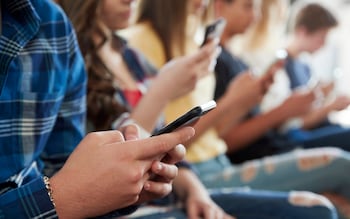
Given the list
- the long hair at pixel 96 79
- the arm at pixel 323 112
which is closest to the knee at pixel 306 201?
the long hair at pixel 96 79

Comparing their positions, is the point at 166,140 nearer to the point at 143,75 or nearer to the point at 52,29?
the point at 52,29

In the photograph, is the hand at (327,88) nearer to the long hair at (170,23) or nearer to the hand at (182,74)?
the long hair at (170,23)

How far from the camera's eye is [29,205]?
0.58 metres

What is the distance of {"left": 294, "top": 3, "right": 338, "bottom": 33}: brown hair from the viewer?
1.91m

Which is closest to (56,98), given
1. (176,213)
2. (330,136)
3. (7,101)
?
(7,101)

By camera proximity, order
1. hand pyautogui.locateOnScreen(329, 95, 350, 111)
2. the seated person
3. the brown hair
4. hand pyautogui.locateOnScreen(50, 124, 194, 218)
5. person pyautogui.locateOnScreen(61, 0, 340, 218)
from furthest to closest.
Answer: the brown hair, hand pyautogui.locateOnScreen(329, 95, 350, 111), the seated person, person pyautogui.locateOnScreen(61, 0, 340, 218), hand pyautogui.locateOnScreen(50, 124, 194, 218)

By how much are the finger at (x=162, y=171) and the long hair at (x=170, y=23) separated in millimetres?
569

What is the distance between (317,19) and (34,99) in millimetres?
1461

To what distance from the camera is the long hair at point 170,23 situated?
1184mm

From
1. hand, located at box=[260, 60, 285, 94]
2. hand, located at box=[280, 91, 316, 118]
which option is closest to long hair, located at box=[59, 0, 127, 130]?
hand, located at box=[260, 60, 285, 94]

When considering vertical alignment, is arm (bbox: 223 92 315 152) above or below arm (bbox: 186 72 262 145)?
below

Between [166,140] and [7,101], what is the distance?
0.71 feet

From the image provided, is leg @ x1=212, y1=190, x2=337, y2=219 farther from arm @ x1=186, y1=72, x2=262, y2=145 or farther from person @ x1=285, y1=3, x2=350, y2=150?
person @ x1=285, y1=3, x2=350, y2=150

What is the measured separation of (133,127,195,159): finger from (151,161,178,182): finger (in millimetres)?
18
